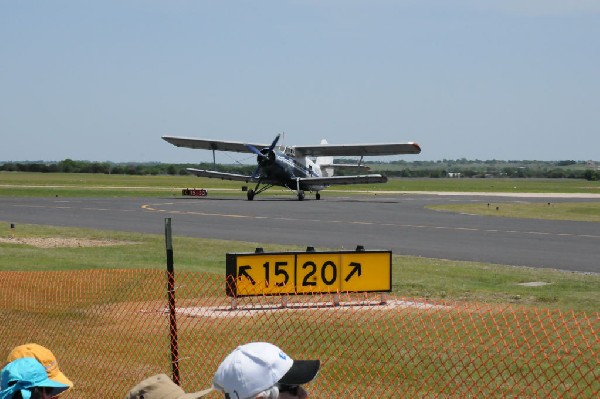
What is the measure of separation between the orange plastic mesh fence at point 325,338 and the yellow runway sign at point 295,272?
0.36 metres

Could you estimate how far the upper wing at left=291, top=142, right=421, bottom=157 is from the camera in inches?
2409

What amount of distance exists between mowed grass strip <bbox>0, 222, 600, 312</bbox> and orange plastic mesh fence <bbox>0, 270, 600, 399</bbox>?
1719mm

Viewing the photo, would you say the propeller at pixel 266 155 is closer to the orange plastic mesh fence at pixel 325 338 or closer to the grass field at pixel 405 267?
the grass field at pixel 405 267

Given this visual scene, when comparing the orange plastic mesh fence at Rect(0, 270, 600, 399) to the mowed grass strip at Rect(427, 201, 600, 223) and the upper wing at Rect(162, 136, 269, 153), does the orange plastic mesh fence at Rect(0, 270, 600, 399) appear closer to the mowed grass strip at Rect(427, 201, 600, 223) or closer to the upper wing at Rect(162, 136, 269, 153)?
the mowed grass strip at Rect(427, 201, 600, 223)

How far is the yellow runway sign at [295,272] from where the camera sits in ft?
43.0

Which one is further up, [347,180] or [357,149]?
[357,149]

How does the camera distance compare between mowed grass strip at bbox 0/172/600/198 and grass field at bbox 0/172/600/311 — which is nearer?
grass field at bbox 0/172/600/311

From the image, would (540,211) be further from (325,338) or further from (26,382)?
(26,382)

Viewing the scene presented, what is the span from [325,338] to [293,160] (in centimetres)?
4840

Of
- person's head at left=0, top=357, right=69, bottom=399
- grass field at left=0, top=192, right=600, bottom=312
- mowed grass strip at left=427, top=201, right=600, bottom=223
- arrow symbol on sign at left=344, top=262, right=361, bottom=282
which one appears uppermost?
person's head at left=0, top=357, right=69, bottom=399

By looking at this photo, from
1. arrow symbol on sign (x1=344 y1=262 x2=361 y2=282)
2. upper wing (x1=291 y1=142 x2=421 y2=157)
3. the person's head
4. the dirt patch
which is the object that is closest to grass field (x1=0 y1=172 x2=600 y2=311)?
the dirt patch

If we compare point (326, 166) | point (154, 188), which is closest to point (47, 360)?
point (326, 166)

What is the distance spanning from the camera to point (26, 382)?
14.7 feet

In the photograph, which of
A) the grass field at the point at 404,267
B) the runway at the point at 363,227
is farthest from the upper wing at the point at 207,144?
the grass field at the point at 404,267
